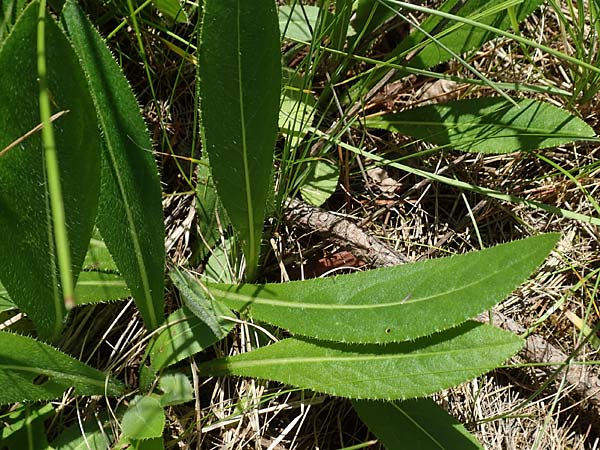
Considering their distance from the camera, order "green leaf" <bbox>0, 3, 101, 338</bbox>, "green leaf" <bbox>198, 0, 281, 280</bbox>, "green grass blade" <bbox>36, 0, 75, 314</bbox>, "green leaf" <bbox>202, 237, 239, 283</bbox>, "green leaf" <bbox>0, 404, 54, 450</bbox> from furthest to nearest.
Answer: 1. "green leaf" <bbox>202, 237, 239, 283</bbox>
2. "green leaf" <bbox>0, 404, 54, 450</bbox>
3. "green leaf" <bbox>198, 0, 281, 280</bbox>
4. "green leaf" <bbox>0, 3, 101, 338</bbox>
5. "green grass blade" <bbox>36, 0, 75, 314</bbox>

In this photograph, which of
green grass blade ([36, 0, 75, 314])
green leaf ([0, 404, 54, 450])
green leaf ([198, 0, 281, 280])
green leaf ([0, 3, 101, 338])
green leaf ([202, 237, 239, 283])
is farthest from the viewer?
green leaf ([202, 237, 239, 283])

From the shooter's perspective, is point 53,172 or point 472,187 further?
point 472,187

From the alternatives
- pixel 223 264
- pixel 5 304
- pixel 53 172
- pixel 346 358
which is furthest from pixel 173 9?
pixel 53 172

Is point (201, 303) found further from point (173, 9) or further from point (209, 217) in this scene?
point (173, 9)

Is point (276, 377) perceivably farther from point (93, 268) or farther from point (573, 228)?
point (573, 228)

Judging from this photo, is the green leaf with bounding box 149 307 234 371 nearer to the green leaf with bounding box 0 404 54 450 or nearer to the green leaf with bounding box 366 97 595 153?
the green leaf with bounding box 0 404 54 450

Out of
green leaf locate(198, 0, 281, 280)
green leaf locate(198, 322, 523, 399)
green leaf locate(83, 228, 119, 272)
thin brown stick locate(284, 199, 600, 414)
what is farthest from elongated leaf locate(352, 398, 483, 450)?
green leaf locate(83, 228, 119, 272)
